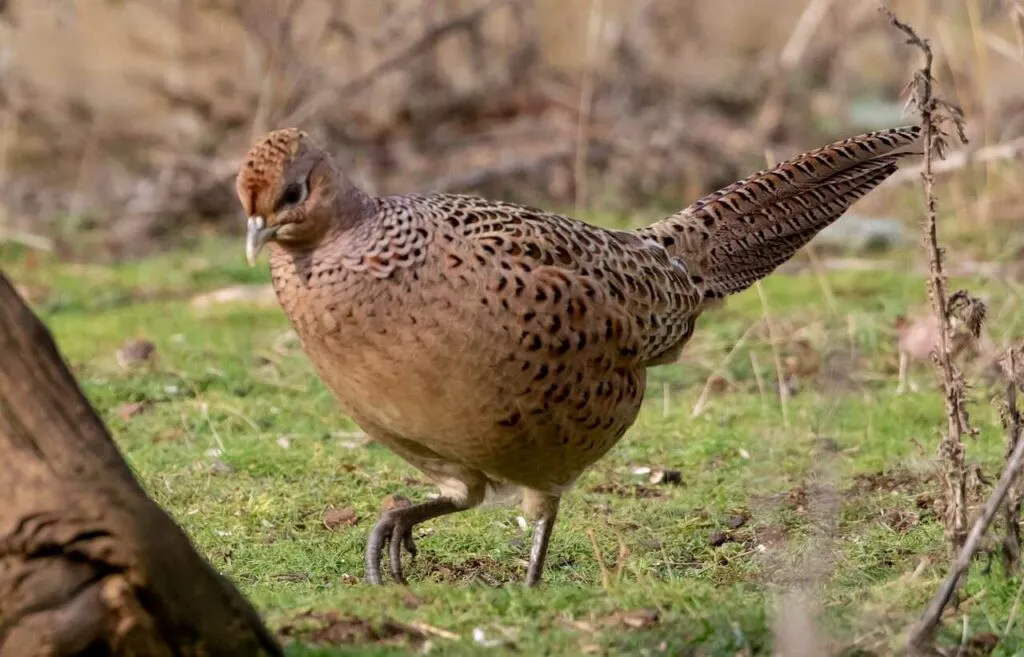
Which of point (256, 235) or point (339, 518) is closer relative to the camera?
point (256, 235)

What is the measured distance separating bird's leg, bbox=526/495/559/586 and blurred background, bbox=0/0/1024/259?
15.6 ft

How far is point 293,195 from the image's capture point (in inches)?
138

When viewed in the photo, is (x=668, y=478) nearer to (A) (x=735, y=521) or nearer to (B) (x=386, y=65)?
(A) (x=735, y=521)

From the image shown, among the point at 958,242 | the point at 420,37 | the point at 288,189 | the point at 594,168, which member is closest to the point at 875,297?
the point at 958,242

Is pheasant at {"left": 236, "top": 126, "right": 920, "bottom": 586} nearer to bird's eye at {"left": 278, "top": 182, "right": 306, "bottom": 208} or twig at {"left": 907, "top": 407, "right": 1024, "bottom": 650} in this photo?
bird's eye at {"left": 278, "top": 182, "right": 306, "bottom": 208}

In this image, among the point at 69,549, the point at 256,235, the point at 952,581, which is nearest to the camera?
the point at 69,549

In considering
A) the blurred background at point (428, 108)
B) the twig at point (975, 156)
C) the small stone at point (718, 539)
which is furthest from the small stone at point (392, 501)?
the blurred background at point (428, 108)

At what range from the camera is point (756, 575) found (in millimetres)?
4043

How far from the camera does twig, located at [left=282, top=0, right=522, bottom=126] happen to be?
927 centimetres

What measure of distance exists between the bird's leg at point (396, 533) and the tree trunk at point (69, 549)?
4.04 ft

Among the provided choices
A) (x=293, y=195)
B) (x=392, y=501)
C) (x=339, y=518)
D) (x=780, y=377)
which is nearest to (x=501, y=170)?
(x=780, y=377)

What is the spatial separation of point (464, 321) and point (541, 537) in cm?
82

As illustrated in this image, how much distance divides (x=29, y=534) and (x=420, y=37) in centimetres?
715

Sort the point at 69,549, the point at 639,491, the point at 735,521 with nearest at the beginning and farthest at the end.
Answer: the point at 69,549 → the point at 735,521 → the point at 639,491
